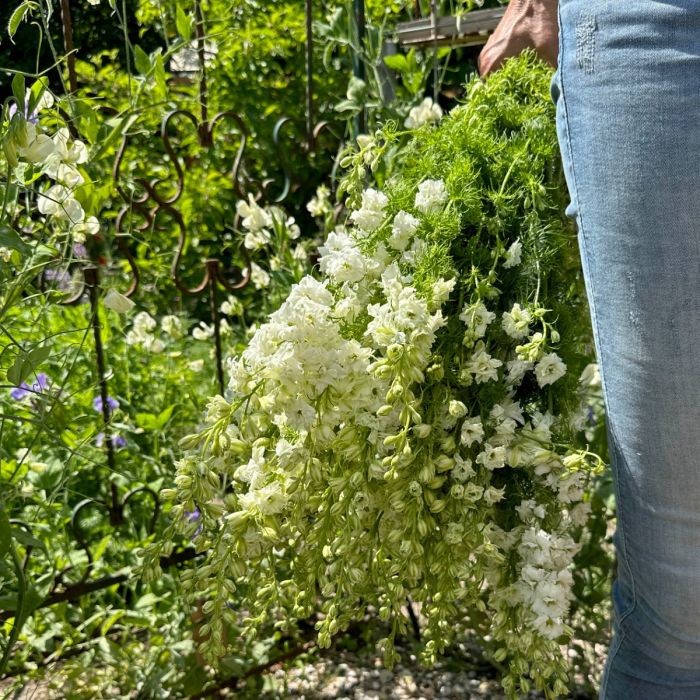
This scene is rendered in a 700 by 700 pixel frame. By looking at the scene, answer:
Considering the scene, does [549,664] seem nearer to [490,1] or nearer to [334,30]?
[334,30]

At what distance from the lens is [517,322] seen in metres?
1.17

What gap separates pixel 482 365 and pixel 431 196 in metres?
0.26

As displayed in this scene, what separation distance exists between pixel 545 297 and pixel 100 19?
603 centimetres

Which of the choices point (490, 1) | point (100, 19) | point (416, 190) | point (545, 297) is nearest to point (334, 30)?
point (490, 1)

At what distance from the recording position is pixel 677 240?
1.01 metres

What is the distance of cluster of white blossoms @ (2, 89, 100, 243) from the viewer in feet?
3.17

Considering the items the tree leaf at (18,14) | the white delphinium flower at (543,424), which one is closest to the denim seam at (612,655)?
the white delphinium flower at (543,424)

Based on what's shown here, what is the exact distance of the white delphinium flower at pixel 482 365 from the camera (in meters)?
1.19

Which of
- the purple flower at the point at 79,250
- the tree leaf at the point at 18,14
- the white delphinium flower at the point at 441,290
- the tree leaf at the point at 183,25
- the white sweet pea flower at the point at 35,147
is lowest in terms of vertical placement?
the purple flower at the point at 79,250

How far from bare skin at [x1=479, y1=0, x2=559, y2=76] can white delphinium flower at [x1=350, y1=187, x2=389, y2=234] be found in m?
0.36

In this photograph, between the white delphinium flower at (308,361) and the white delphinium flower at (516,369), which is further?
the white delphinium flower at (516,369)

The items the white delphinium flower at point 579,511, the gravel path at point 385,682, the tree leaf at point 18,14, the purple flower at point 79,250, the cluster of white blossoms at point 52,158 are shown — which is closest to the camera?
the cluster of white blossoms at point 52,158

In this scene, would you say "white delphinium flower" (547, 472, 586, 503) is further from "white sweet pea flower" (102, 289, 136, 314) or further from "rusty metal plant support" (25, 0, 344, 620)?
"rusty metal plant support" (25, 0, 344, 620)

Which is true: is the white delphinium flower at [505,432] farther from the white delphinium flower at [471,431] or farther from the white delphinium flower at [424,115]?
the white delphinium flower at [424,115]
